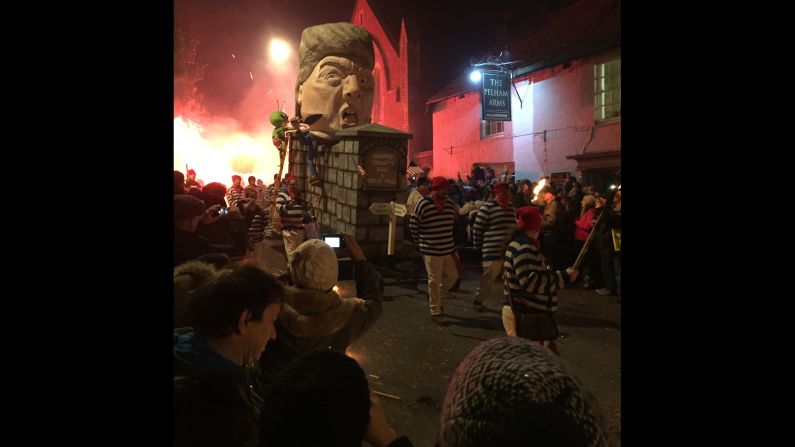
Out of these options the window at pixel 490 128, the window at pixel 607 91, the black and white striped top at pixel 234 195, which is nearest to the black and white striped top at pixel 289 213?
the black and white striped top at pixel 234 195

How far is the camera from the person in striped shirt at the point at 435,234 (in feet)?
20.8

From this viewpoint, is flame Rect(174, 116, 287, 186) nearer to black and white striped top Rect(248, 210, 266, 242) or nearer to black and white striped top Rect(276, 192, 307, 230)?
black and white striped top Rect(248, 210, 266, 242)

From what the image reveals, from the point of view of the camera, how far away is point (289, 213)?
25.9 feet

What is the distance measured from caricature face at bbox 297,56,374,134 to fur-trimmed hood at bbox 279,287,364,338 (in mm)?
9421

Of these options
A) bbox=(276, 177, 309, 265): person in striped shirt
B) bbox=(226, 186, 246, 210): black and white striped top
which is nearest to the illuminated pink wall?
bbox=(276, 177, 309, 265): person in striped shirt

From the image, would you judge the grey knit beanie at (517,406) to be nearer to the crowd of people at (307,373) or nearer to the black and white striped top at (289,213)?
the crowd of people at (307,373)

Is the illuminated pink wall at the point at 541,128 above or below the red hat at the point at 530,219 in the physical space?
above

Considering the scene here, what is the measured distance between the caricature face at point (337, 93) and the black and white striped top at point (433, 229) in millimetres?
5512

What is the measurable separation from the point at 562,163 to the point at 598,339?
30.8 feet

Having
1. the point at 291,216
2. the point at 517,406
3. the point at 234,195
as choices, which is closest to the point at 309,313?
the point at 517,406

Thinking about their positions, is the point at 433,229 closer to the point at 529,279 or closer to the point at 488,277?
the point at 488,277

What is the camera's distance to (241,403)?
58.6 inches

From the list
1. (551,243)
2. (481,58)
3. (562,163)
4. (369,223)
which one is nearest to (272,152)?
(481,58)

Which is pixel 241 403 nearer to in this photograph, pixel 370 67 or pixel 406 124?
pixel 370 67
